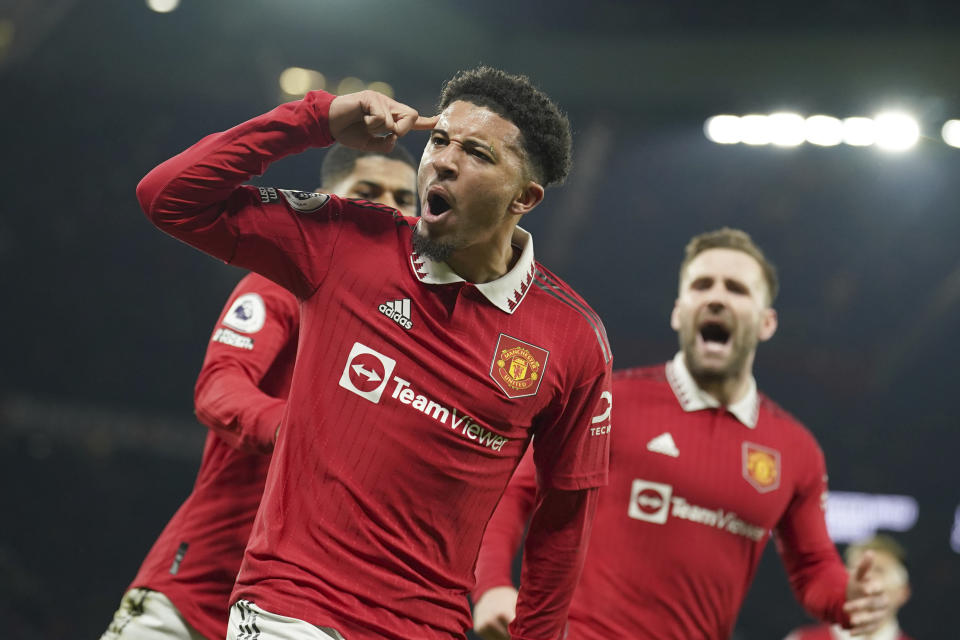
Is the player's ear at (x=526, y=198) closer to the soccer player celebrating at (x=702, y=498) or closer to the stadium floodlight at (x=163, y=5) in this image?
the soccer player celebrating at (x=702, y=498)

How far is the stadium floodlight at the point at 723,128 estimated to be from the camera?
10.3 metres

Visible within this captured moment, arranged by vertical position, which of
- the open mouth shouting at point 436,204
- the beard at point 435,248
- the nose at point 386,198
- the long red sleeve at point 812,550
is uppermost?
the nose at point 386,198

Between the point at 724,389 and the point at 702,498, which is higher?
the point at 724,389

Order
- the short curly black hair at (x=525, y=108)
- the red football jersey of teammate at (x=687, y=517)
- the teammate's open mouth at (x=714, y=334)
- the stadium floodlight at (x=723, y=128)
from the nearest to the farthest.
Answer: the short curly black hair at (x=525, y=108), the red football jersey of teammate at (x=687, y=517), the teammate's open mouth at (x=714, y=334), the stadium floodlight at (x=723, y=128)

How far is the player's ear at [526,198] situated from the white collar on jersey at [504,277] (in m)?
0.10

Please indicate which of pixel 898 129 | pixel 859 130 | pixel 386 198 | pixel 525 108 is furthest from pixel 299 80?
pixel 525 108

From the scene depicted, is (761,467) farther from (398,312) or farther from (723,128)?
(723,128)

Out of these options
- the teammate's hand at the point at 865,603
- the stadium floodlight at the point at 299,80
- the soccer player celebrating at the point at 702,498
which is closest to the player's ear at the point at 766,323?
the soccer player celebrating at the point at 702,498

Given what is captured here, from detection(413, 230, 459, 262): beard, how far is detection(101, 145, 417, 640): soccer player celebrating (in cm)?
69

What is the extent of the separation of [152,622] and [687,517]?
66.5 inches

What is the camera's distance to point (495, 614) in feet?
8.29

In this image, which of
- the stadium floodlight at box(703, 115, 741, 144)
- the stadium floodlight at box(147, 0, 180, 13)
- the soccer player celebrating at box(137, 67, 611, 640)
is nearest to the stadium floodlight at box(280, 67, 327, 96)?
the stadium floodlight at box(147, 0, 180, 13)

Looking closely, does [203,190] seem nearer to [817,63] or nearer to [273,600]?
[273,600]

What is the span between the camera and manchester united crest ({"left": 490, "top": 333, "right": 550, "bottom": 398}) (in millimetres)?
2137
